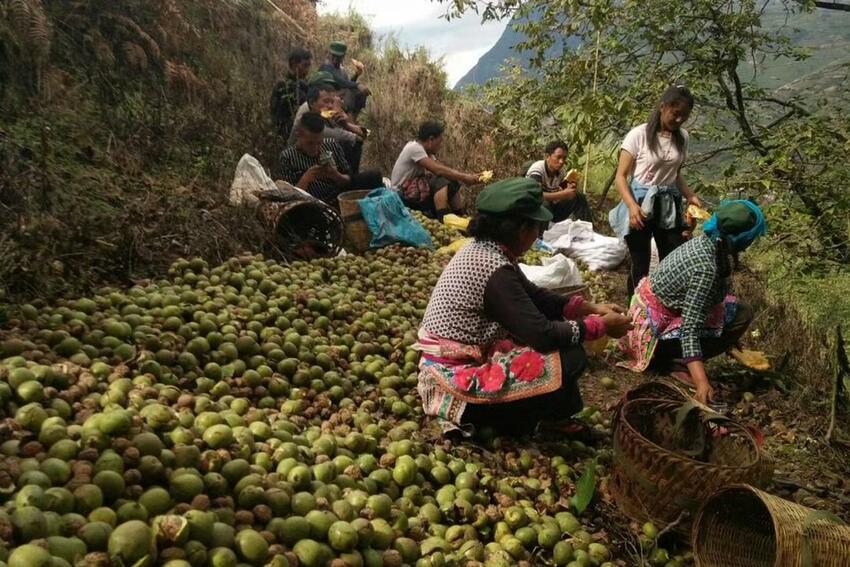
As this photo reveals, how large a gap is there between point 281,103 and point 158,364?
16.0ft

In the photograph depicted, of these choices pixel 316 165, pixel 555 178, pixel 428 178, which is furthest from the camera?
pixel 428 178

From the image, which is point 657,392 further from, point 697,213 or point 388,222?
point 388,222

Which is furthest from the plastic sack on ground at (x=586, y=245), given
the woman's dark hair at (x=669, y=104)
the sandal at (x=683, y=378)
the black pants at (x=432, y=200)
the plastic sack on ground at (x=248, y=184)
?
the plastic sack on ground at (x=248, y=184)

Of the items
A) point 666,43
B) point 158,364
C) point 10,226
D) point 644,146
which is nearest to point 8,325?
point 158,364

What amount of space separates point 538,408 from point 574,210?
5.11 metres

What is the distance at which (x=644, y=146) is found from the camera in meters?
4.70

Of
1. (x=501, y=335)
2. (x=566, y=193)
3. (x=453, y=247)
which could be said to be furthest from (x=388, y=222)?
(x=501, y=335)

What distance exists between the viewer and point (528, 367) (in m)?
2.95

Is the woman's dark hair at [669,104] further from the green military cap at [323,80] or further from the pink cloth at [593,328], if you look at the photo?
the green military cap at [323,80]

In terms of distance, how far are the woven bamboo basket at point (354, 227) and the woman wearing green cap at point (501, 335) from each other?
2.77m

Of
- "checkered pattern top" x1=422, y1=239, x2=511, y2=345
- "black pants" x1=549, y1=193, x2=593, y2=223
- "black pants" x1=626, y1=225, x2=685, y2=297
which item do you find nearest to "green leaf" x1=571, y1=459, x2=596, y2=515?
"checkered pattern top" x1=422, y1=239, x2=511, y2=345

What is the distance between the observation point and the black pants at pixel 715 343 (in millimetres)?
3992

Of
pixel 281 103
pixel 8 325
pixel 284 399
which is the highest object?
pixel 281 103

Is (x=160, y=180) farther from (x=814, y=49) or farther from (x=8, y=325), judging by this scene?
(x=814, y=49)
